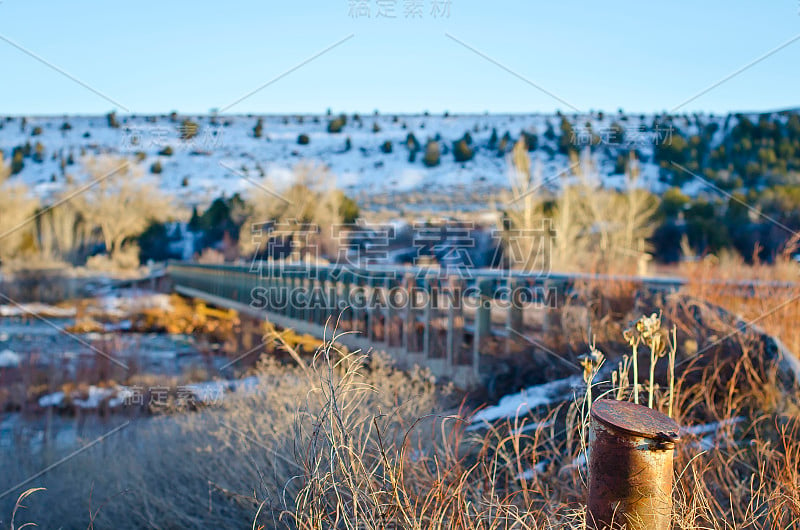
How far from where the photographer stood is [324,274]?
10.0 meters

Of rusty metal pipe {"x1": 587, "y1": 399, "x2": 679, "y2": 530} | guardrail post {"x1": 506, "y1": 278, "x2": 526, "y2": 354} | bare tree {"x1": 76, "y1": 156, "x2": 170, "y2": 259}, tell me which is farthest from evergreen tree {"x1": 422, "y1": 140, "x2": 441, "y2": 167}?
rusty metal pipe {"x1": 587, "y1": 399, "x2": 679, "y2": 530}

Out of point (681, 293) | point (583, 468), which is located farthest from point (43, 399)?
point (681, 293)

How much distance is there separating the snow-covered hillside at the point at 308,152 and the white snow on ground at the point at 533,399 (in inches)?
1282

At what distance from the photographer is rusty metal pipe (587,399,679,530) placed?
1581mm

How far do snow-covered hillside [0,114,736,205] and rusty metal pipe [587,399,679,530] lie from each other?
3571cm

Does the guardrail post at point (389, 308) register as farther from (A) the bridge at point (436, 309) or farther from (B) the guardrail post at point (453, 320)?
(B) the guardrail post at point (453, 320)

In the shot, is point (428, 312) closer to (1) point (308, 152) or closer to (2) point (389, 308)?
(2) point (389, 308)

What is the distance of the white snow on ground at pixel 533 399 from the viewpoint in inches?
187

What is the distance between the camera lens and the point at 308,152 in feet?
173

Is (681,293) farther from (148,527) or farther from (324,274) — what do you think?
(324,274)

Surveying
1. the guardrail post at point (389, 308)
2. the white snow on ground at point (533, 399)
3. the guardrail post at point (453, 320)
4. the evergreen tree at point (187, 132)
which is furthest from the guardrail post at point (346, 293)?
the evergreen tree at point (187, 132)

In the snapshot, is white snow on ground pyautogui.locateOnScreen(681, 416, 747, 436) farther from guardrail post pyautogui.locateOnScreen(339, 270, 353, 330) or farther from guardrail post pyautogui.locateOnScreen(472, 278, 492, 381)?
guardrail post pyautogui.locateOnScreen(339, 270, 353, 330)

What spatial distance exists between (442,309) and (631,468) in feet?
Answer: 20.0

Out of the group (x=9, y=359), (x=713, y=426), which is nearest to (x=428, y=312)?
(x=713, y=426)
